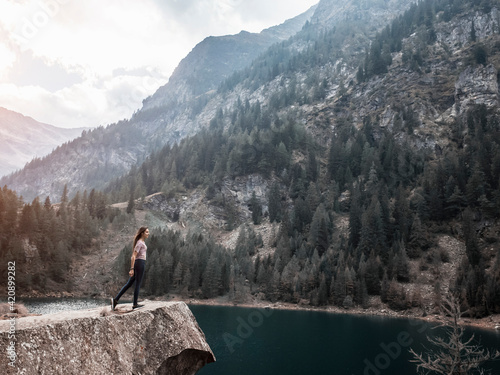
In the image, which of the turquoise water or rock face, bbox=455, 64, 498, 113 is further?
rock face, bbox=455, 64, 498, 113

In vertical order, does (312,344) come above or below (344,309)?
above

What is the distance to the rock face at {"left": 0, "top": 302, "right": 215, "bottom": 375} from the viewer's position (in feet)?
20.9

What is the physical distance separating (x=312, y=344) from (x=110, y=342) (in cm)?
4683

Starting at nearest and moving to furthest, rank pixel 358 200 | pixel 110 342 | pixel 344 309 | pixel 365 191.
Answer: pixel 110 342 < pixel 344 309 < pixel 358 200 < pixel 365 191

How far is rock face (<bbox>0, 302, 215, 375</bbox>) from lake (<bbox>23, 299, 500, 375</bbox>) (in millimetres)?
26779

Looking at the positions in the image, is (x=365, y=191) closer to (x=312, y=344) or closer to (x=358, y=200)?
(x=358, y=200)

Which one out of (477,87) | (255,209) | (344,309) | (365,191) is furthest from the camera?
(255,209)

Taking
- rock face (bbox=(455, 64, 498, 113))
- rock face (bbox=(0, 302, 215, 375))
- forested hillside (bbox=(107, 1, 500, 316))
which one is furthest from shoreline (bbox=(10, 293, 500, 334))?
rock face (bbox=(455, 64, 498, 113))

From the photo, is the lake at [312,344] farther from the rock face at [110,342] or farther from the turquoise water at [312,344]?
the rock face at [110,342]

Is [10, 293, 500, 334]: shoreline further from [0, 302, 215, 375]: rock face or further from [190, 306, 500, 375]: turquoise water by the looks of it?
[0, 302, 215, 375]: rock face

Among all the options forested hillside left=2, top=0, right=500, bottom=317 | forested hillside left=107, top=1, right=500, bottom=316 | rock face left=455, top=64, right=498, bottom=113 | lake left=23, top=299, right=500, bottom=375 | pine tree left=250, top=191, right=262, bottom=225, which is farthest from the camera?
pine tree left=250, top=191, right=262, bottom=225

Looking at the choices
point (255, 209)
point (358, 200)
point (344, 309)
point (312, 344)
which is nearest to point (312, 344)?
point (312, 344)

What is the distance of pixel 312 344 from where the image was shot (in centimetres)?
4816

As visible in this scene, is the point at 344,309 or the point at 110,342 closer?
the point at 110,342
